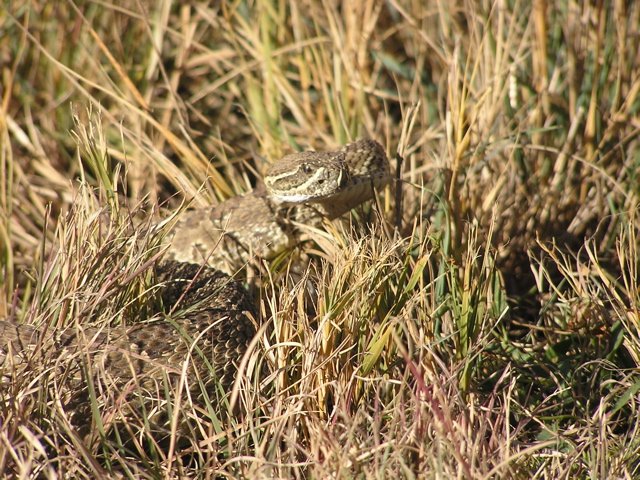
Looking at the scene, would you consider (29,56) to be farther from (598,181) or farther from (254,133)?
(598,181)

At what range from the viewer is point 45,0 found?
580cm

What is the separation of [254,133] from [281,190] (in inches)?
44.9

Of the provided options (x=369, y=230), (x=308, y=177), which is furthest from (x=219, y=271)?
(x=369, y=230)

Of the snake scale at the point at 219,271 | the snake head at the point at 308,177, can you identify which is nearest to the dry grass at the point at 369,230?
the snake scale at the point at 219,271

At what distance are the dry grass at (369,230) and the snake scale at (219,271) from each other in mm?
117

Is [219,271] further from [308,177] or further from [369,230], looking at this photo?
[369,230]

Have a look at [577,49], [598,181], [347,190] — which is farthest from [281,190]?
[577,49]

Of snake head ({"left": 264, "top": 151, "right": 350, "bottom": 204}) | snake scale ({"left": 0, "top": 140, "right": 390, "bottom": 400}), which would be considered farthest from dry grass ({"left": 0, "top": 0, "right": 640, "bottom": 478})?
snake head ({"left": 264, "top": 151, "right": 350, "bottom": 204})

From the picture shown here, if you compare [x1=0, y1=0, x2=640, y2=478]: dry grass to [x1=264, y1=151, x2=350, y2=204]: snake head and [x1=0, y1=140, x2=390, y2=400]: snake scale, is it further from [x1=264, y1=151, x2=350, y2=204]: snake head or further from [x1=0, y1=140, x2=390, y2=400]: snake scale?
[x1=264, y1=151, x2=350, y2=204]: snake head

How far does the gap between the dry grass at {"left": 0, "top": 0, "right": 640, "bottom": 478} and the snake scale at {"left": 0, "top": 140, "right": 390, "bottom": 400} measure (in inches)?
4.6

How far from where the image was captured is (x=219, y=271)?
171 inches

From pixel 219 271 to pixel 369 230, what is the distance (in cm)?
79

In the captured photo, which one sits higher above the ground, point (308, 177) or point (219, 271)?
point (308, 177)

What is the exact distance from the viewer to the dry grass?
3.08 m
